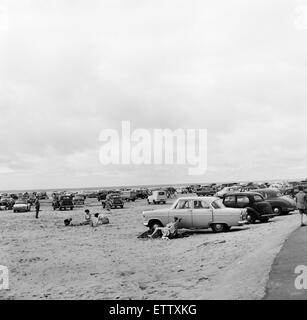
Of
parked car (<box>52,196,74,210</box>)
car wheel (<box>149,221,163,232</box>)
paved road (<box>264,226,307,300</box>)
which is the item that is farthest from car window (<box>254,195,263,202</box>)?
parked car (<box>52,196,74,210</box>)

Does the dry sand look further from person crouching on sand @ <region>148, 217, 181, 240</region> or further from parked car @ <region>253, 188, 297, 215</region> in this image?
parked car @ <region>253, 188, 297, 215</region>

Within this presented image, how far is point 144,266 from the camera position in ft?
43.7

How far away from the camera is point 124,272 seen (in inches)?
495

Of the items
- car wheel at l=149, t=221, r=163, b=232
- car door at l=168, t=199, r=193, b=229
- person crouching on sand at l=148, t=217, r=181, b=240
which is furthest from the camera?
car wheel at l=149, t=221, r=163, b=232

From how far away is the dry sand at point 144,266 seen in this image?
32.2 ft

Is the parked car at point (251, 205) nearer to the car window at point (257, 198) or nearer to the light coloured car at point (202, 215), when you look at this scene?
the car window at point (257, 198)

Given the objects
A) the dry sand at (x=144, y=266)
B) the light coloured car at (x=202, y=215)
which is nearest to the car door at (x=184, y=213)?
the light coloured car at (x=202, y=215)

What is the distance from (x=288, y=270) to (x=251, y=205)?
12.2 m

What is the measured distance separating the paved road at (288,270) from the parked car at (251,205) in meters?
7.18

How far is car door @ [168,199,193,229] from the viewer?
19641 millimetres

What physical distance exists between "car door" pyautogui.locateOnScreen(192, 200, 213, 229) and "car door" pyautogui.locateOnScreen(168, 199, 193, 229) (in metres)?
0.21

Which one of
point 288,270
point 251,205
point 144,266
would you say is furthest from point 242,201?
point 288,270
